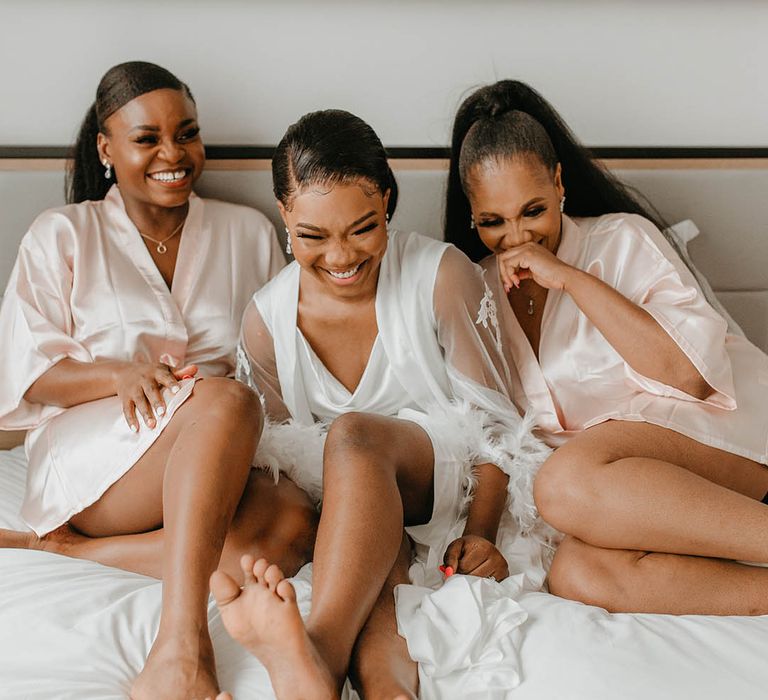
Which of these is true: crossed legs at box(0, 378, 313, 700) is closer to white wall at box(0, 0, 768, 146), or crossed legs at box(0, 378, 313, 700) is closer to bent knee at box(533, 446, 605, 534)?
bent knee at box(533, 446, 605, 534)

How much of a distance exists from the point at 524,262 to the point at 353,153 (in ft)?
1.23

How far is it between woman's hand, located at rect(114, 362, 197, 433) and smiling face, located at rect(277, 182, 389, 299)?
0.93ft

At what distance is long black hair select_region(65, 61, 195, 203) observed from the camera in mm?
1819

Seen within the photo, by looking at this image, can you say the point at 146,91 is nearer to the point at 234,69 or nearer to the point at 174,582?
the point at 234,69

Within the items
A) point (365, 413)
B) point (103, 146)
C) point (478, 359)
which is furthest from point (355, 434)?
point (103, 146)

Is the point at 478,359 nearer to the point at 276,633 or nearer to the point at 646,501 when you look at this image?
the point at 646,501

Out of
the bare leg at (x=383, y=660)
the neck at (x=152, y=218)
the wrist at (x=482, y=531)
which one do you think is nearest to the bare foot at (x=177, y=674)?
the bare leg at (x=383, y=660)

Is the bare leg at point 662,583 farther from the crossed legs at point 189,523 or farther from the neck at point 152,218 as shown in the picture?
the neck at point 152,218

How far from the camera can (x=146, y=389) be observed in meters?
1.52

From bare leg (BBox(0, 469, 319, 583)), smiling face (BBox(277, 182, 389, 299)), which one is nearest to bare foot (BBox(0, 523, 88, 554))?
bare leg (BBox(0, 469, 319, 583))

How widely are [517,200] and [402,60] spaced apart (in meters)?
0.65

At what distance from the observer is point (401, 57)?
214 cm

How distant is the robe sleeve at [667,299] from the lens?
1.58 metres

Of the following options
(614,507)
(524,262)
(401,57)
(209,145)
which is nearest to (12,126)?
(209,145)
